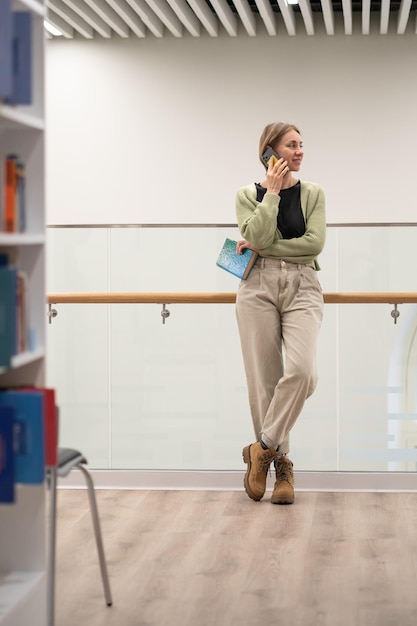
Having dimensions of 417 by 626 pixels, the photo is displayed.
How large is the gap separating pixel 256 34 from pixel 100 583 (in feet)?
16.6

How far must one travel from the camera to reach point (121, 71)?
7754 millimetres

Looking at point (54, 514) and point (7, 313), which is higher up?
point (7, 313)

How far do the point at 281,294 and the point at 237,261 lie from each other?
0.80 ft

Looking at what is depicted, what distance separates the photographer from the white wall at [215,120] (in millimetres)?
7582

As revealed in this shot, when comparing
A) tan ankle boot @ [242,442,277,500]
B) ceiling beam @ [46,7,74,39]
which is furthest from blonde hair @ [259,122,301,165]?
ceiling beam @ [46,7,74,39]

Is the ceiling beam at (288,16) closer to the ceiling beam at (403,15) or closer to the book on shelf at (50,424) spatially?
the ceiling beam at (403,15)

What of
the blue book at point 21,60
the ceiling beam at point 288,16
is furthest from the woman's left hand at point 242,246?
the ceiling beam at point 288,16

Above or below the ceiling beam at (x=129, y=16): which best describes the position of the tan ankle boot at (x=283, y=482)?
below

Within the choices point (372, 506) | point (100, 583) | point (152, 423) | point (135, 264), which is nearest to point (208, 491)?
point (152, 423)

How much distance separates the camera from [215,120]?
305 inches

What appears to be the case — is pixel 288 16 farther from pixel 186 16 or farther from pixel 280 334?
pixel 280 334

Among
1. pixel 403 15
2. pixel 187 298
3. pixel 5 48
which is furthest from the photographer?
pixel 403 15

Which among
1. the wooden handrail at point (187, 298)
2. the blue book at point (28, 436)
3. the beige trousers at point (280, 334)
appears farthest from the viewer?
the wooden handrail at point (187, 298)

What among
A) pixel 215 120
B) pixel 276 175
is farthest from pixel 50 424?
pixel 215 120
